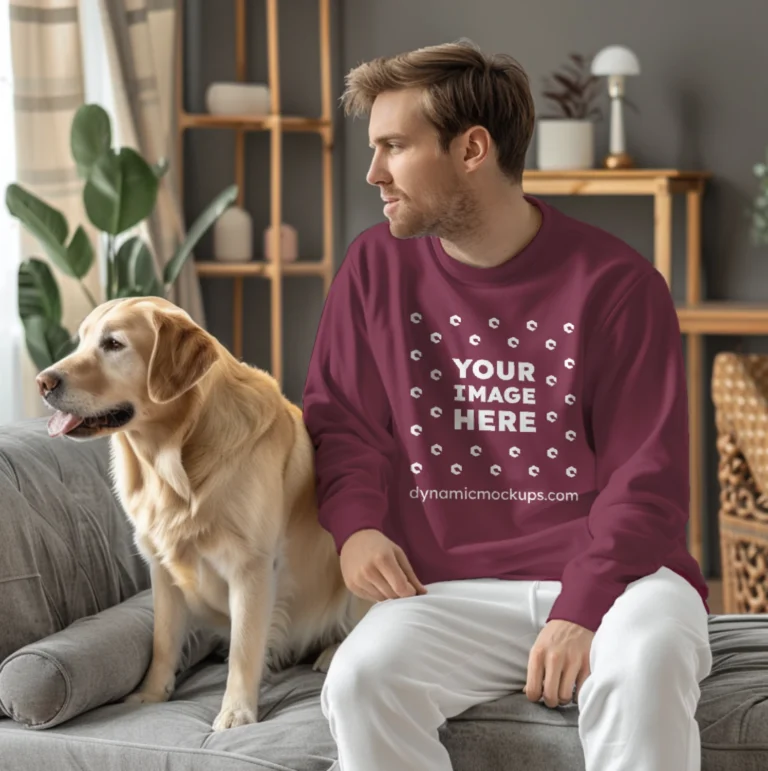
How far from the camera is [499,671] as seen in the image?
1.73m

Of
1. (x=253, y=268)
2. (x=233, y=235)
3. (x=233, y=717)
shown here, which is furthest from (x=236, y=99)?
(x=233, y=717)

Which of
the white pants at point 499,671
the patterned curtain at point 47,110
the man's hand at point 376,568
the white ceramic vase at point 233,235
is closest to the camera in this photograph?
the white pants at point 499,671

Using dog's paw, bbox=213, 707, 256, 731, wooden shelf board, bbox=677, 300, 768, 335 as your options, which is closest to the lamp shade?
wooden shelf board, bbox=677, 300, 768, 335

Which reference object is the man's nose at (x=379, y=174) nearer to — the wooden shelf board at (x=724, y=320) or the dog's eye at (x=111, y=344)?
the dog's eye at (x=111, y=344)

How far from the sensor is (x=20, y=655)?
1.77 metres

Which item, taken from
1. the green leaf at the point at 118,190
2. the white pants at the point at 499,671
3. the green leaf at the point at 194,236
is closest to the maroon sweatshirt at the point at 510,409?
the white pants at the point at 499,671

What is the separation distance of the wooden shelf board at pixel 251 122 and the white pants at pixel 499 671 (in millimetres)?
2654

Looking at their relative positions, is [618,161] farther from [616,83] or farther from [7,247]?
[7,247]

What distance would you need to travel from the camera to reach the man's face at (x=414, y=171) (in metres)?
1.78

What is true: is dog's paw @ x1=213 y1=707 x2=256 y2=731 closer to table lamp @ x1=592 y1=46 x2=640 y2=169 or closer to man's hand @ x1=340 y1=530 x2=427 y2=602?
man's hand @ x1=340 y1=530 x2=427 y2=602

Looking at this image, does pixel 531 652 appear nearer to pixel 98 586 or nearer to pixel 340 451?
pixel 340 451

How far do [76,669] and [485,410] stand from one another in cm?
70

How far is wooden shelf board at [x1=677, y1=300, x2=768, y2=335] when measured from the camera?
374cm

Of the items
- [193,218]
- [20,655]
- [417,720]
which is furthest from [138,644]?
[193,218]
